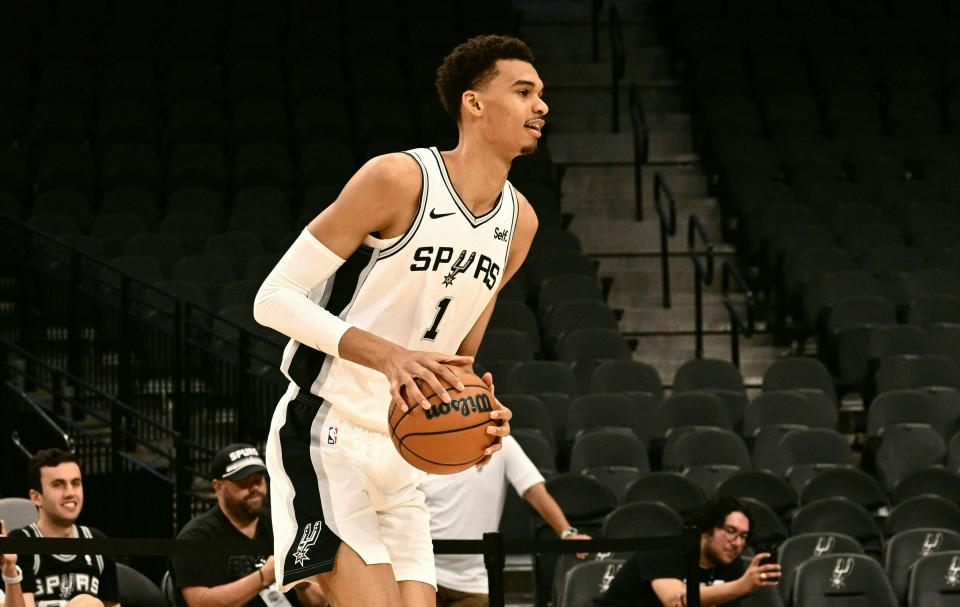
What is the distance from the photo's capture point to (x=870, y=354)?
35.1ft

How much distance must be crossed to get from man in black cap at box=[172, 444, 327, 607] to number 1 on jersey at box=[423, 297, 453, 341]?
263cm

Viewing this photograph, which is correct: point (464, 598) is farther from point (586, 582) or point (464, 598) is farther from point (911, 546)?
point (911, 546)

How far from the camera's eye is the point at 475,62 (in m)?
3.43

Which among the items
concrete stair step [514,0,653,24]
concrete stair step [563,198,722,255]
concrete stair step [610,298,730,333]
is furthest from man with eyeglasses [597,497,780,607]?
concrete stair step [514,0,653,24]

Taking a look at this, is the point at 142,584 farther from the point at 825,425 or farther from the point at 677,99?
the point at 677,99

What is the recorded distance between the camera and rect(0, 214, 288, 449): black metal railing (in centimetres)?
916

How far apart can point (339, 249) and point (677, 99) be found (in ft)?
42.6

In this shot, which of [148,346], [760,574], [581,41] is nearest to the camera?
[760,574]

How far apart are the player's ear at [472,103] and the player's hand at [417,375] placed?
652mm

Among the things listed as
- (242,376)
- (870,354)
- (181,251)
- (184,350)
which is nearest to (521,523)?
(242,376)

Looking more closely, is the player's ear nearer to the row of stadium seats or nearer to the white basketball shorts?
the white basketball shorts

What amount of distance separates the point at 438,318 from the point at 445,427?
397mm

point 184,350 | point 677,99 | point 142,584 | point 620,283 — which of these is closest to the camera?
point 142,584

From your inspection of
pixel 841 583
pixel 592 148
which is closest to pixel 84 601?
pixel 841 583
